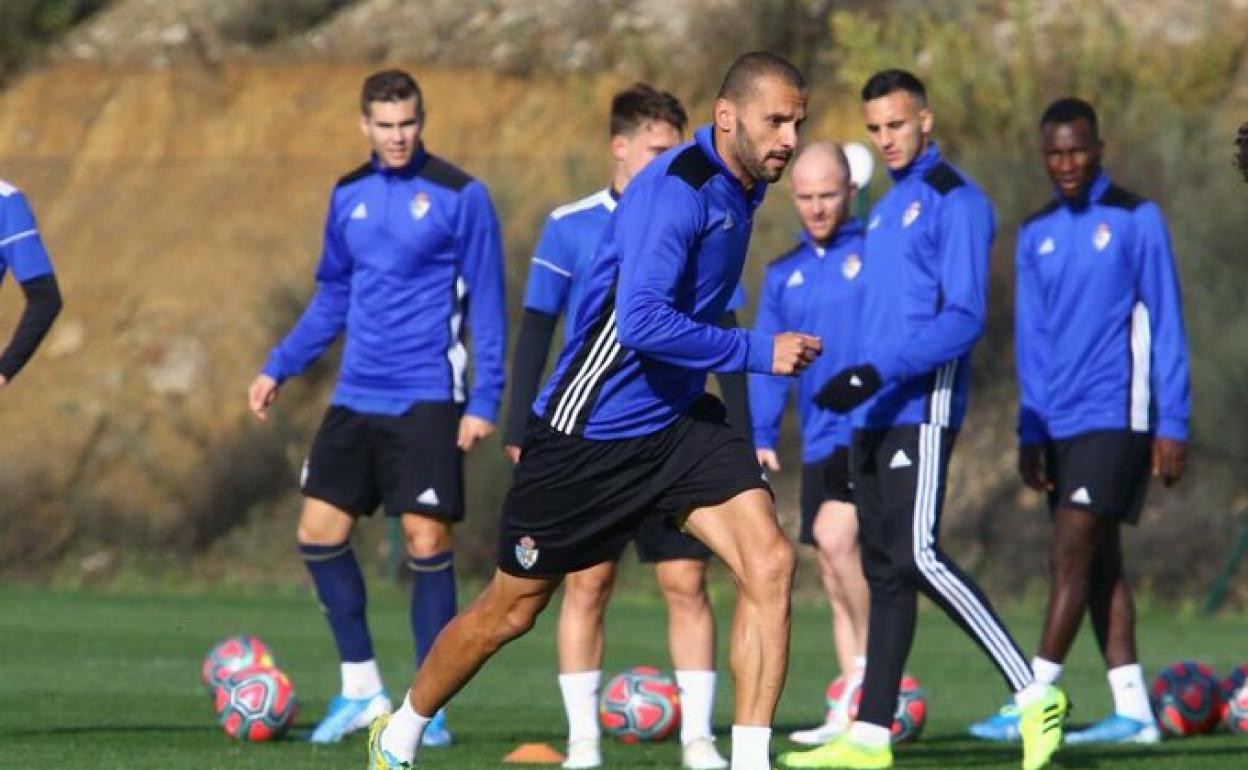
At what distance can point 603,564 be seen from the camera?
384 inches

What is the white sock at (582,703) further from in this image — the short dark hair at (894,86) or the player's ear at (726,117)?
the player's ear at (726,117)

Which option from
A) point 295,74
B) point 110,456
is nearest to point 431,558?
point 110,456

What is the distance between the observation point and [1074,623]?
35.6 ft

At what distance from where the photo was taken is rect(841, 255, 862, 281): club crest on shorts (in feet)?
37.1

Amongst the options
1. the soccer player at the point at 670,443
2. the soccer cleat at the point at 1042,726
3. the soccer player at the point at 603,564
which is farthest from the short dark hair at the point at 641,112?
the soccer cleat at the point at 1042,726

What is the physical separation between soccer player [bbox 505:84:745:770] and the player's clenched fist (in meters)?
1.80

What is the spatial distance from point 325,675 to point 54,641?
2.52m

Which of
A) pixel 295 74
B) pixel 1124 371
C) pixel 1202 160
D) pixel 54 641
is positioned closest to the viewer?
pixel 1124 371

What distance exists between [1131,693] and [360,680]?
320 cm

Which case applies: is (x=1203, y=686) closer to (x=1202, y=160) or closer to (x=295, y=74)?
(x=1202, y=160)

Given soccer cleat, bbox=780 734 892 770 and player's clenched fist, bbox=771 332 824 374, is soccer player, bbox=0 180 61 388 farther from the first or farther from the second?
player's clenched fist, bbox=771 332 824 374

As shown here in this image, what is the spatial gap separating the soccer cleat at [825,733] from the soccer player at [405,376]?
1.53m

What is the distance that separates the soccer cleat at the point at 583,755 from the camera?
9.78 metres

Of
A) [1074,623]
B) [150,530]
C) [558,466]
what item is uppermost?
[558,466]
